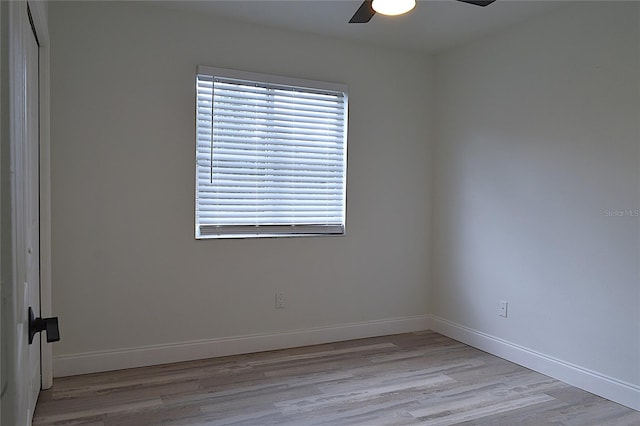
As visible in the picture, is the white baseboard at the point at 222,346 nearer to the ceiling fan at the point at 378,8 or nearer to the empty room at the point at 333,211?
the empty room at the point at 333,211

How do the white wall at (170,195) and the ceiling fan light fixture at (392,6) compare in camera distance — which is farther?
the white wall at (170,195)

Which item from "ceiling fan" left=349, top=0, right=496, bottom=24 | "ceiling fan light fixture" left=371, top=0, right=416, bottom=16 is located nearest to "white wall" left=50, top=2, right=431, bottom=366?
"ceiling fan" left=349, top=0, right=496, bottom=24

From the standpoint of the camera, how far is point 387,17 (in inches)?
132

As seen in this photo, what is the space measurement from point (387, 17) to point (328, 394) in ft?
8.58

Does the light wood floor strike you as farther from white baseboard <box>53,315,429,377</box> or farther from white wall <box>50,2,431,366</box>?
white wall <box>50,2,431,366</box>

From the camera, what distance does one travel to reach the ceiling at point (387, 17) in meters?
3.13

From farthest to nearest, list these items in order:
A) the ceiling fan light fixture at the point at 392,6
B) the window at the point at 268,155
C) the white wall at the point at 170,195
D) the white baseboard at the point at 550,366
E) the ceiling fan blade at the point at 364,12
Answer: the window at the point at 268,155, the white wall at the point at 170,195, the white baseboard at the point at 550,366, the ceiling fan blade at the point at 364,12, the ceiling fan light fixture at the point at 392,6

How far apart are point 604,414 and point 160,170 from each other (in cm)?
316

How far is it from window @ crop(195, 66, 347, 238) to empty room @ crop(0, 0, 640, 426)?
0.05 ft

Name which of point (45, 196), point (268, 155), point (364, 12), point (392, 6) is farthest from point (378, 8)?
point (45, 196)

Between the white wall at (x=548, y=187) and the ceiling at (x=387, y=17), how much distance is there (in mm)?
184

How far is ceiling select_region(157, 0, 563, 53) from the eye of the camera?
3129 millimetres

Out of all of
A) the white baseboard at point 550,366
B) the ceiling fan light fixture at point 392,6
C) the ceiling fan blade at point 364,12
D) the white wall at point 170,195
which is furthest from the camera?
the white wall at point 170,195

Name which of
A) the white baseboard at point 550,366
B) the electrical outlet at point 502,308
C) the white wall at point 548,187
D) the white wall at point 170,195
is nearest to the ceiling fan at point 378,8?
the white wall at point 548,187
